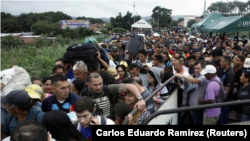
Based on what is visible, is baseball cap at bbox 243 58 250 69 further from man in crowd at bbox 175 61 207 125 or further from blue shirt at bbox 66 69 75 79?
blue shirt at bbox 66 69 75 79

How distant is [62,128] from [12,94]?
94 cm

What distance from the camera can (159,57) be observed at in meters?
5.57

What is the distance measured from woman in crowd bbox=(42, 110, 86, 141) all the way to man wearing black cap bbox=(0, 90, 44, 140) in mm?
501

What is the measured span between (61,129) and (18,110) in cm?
87

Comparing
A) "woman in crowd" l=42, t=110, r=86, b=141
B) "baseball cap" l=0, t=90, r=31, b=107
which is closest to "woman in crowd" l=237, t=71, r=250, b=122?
"woman in crowd" l=42, t=110, r=86, b=141

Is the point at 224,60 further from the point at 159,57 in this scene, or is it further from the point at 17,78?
the point at 17,78

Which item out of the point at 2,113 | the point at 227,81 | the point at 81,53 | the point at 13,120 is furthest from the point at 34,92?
the point at 227,81

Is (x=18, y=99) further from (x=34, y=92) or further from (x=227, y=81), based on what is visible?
(x=227, y=81)

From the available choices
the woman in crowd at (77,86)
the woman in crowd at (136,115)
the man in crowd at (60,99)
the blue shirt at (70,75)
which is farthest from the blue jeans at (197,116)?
the blue shirt at (70,75)

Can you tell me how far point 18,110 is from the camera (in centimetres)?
270

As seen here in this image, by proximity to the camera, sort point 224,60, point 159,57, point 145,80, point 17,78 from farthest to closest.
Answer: point 159,57 < point 224,60 < point 145,80 < point 17,78

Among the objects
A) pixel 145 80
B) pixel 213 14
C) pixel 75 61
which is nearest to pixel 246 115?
pixel 145 80

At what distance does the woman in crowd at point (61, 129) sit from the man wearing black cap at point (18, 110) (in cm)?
50

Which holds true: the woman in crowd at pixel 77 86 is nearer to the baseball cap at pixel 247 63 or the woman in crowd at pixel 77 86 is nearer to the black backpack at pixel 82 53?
the black backpack at pixel 82 53
